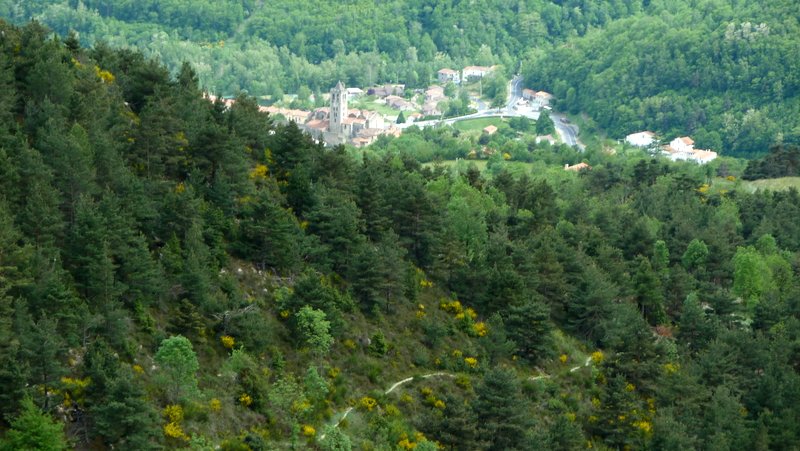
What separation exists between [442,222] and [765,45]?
381ft

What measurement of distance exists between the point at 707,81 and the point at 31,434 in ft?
466

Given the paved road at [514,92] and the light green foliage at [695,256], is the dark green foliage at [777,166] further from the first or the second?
the paved road at [514,92]

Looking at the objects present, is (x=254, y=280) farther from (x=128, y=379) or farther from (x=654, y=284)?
(x=654, y=284)

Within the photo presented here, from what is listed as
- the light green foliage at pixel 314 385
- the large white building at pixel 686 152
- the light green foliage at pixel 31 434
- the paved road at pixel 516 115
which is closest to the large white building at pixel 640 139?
the large white building at pixel 686 152

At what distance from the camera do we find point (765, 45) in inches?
6309

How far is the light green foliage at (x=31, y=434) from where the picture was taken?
31.5 metres

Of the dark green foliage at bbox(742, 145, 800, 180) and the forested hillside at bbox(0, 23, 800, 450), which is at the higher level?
the forested hillside at bbox(0, 23, 800, 450)

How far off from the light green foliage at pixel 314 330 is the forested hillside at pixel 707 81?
112 metres

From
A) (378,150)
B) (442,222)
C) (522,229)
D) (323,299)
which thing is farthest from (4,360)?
(378,150)

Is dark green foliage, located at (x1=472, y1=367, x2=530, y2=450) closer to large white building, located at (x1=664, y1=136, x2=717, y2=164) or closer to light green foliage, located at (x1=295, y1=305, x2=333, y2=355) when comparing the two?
light green foliage, located at (x1=295, y1=305, x2=333, y2=355)

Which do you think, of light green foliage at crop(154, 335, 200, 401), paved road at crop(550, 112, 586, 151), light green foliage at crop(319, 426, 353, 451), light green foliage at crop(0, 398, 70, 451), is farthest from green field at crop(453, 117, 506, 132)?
light green foliage at crop(0, 398, 70, 451)

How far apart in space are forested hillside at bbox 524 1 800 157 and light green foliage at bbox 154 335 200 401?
11938 cm

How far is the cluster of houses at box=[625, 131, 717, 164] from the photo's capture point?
138375 mm

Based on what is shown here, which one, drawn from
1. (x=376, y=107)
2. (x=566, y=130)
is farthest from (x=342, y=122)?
(x=566, y=130)
